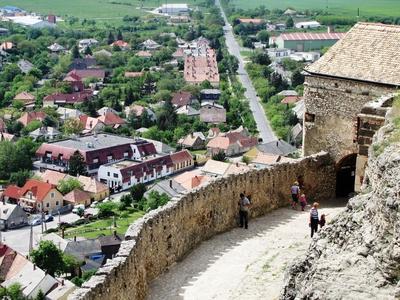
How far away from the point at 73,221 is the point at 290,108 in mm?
39863

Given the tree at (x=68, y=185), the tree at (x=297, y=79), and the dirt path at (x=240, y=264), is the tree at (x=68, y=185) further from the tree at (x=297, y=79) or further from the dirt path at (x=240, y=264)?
the dirt path at (x=240, y=264)

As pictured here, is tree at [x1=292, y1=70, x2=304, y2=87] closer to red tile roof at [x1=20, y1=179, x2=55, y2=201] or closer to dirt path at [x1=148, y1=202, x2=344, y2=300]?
red tile roof at [x1=20, y1=179, x2=55, y2=201]

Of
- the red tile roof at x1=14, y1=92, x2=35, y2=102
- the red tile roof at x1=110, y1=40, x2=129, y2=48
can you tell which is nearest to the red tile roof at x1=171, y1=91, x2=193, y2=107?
the red tile roof at x1=14, y1=92, x2=35, y2=102

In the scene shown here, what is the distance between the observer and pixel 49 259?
141 ft

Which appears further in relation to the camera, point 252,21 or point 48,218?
point 252,21

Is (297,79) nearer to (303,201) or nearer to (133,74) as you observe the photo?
(133,74)

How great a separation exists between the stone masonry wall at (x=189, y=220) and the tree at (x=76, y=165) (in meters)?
58.6

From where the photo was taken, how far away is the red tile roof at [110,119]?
89.8 meters

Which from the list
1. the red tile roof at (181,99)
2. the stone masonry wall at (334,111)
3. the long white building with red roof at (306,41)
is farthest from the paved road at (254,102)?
the stone masonry wall at (334,111)

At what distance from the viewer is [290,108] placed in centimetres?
9144

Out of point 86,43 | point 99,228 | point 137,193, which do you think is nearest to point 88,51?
point 86,43

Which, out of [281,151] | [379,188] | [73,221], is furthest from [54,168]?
[379,188]

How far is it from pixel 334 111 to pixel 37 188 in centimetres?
5235

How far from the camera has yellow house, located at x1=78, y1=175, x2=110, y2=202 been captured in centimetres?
6619
